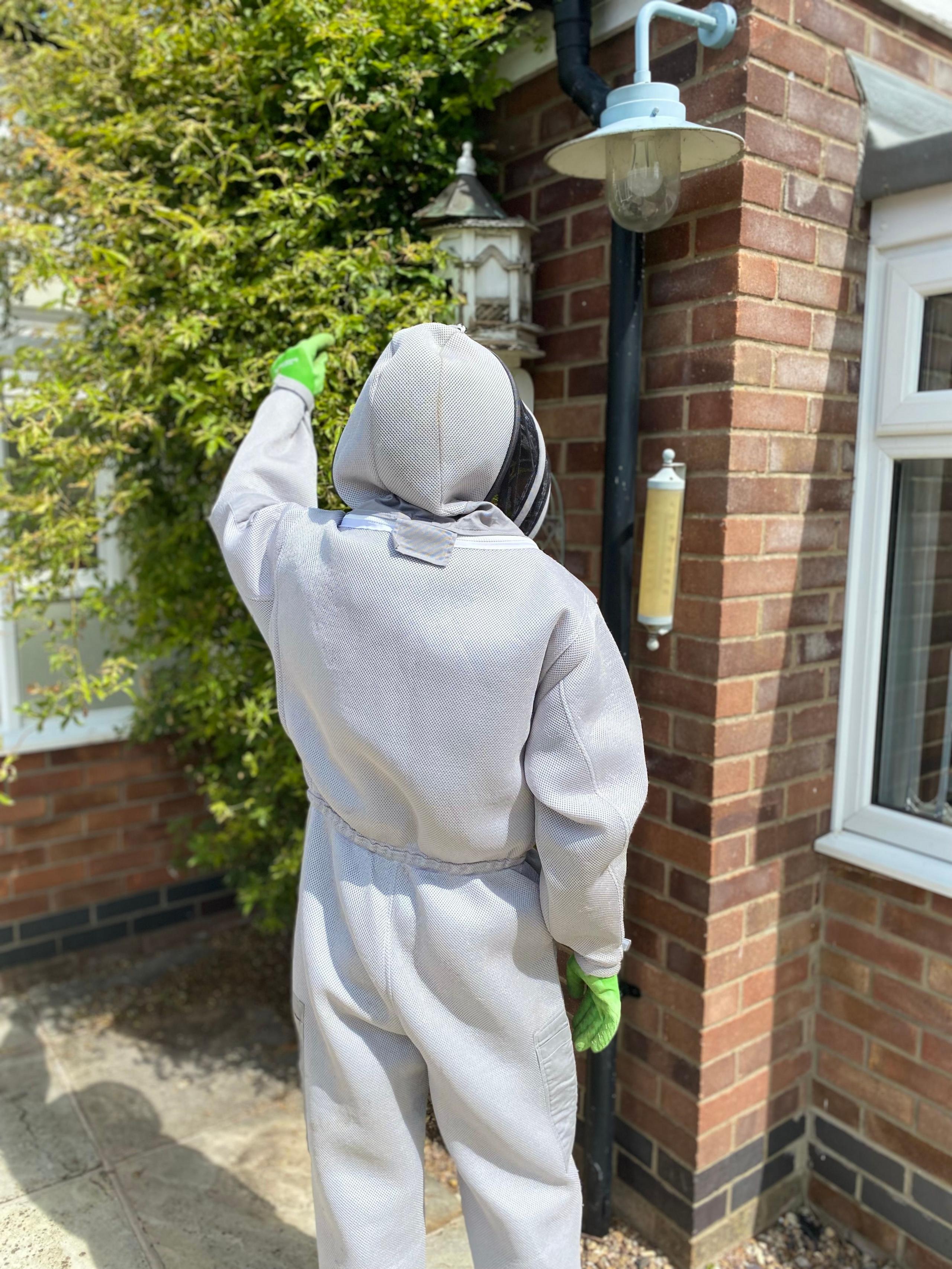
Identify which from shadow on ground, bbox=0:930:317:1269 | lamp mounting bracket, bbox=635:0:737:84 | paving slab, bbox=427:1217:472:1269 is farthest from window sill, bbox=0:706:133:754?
lamp mounting bracket, bbox=635:0:737:84

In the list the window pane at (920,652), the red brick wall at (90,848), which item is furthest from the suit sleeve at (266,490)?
the red brick wall at (90,848)

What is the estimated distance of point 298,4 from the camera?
Answer: 221 cm

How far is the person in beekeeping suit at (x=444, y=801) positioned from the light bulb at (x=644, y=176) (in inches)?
23.5

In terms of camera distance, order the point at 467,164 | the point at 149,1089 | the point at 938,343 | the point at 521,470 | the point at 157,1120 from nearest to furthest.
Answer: the point at 521,470
the point at 938,343
the point at 467,164
the point at 157,1120
the point at 149,1089

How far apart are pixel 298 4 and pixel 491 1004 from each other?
2.28 m

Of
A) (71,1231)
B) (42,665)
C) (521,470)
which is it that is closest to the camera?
(521,470)

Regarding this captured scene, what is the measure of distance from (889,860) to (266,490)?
5.73ft

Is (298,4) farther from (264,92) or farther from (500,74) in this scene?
(500,74)

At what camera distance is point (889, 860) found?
7.63ft

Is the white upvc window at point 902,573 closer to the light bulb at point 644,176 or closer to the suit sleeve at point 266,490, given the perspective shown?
the light bulb at point 644,176

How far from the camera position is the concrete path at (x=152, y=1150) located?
243 cm

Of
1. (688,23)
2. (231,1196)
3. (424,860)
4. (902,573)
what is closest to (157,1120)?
(231,1196)

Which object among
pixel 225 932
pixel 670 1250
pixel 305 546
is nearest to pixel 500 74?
pixel 305 546

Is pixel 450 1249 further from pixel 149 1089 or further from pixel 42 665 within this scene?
pixel 42 665
